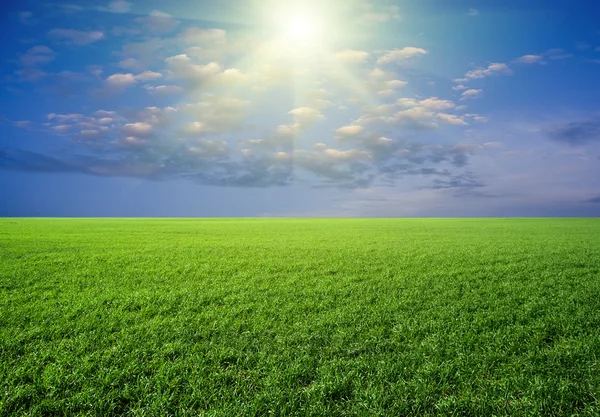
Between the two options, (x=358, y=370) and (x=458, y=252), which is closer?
(x=358, y=370)

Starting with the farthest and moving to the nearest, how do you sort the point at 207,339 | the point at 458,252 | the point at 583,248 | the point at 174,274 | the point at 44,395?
the point at 583,248
the point at 458,252
the point at 174,274
the point at 207,339
the point at 44,395

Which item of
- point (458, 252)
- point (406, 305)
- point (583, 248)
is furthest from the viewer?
point (583, 248)

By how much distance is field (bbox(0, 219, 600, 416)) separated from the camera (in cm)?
509

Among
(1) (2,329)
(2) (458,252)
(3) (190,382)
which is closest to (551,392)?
(3) (190,382)

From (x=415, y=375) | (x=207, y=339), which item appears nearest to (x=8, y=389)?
(x=207, y=339)

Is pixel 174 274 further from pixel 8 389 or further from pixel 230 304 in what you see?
pixel 8 389

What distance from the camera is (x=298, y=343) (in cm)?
703

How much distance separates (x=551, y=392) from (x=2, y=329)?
34.0ft

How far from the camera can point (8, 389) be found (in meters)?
5.34

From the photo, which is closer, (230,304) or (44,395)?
(44,395)

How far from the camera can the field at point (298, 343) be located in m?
5.09

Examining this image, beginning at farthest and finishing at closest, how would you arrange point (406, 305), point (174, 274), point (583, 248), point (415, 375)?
point (583, 248)
point (174, 274)
point (406, 305)
point (415, 375)

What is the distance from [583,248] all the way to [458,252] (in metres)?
8.92

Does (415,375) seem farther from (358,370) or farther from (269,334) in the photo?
(269,334)
